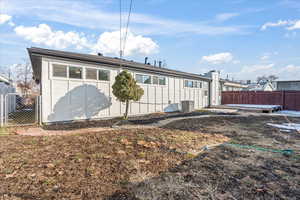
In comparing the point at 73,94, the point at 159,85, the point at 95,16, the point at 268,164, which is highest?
the point at 95,16

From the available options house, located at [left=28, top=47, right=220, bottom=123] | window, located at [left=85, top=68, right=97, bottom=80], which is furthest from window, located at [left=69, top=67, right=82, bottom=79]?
window, located at [left=85, top=68, right=97, bottom=80]


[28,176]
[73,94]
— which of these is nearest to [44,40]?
[73,94]

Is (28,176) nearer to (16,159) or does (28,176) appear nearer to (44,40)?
(16,159)

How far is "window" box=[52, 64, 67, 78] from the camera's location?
683 cm

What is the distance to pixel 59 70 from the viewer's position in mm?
6973

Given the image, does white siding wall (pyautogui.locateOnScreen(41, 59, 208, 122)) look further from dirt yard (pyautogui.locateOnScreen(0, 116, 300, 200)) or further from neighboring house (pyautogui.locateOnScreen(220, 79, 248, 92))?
neighboring house (pyautogui.locateOnScreen(220, 79, 248, 92))

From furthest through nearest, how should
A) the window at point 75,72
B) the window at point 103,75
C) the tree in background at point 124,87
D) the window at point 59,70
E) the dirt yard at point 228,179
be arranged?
the window at point 103,75 < the tree in background at point 124,87 < the window at point 75,72 < the window at point 59,70 < the dirt yard at point 228,179

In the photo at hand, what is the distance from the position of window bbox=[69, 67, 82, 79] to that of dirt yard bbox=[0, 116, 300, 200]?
3.88m

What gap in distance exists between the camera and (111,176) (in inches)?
97.0

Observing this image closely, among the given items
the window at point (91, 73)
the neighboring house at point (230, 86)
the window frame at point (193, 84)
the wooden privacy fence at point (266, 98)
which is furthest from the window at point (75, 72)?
the neighboring house at point (230, 86)

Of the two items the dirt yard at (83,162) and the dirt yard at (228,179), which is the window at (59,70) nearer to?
the dirt yard at (83,162)

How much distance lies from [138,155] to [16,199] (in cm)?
211

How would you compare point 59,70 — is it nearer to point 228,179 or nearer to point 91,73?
point 91,73

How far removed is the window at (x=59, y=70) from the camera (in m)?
6.83
